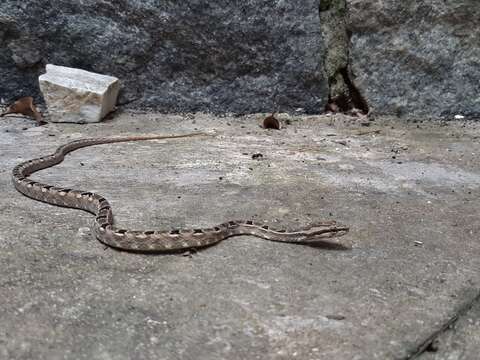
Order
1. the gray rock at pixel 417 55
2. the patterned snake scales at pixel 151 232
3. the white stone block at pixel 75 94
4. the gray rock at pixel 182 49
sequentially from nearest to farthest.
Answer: the patterned snake scales at pixel 151 232 < the white stone block at pixel 75 94 < the gray rock at pixel 417 55 < the gray rock at pixel 182 49

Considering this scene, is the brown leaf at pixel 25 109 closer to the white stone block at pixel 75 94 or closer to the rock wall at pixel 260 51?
the white stone block at pixel 75 94

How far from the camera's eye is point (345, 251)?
360 centimetres

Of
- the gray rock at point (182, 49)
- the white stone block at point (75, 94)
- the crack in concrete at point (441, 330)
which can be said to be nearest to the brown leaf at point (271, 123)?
the gray rock at point (182, 49)

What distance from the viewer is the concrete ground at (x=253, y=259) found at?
272cm

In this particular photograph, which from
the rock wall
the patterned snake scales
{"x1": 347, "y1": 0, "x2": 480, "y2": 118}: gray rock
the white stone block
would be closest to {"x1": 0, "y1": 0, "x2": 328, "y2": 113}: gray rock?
the rock wall

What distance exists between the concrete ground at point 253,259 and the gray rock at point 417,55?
2.17 ft

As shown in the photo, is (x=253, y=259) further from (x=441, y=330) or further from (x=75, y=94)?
(x=75, y=94)

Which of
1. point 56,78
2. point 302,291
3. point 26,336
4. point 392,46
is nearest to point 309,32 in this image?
point 392,46

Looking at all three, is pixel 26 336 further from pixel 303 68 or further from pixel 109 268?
pixel 303 68

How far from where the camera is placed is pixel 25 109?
6078 millimetres

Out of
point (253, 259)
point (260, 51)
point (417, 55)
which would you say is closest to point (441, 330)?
point (253, 259)

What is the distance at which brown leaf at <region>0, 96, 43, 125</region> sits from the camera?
6.02 meters

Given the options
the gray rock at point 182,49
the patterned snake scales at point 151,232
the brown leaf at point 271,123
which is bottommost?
the brown leaf at point 271,123

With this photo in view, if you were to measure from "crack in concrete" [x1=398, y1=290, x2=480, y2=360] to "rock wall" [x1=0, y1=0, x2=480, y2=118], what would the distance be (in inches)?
133
